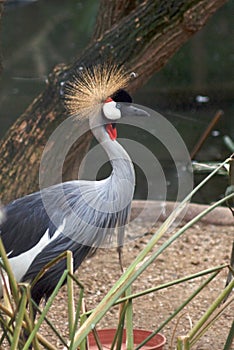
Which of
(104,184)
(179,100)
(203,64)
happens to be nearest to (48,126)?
(104,184)

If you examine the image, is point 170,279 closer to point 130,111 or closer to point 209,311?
point 130,111

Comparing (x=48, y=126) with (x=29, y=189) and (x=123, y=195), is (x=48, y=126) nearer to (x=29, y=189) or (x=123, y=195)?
(x=29, y=189)

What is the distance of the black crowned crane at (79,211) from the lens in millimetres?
2615

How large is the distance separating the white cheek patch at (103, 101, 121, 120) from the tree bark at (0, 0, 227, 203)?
0.53 m

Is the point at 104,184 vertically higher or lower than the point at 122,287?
lower

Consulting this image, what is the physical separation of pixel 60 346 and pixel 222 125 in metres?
4.44

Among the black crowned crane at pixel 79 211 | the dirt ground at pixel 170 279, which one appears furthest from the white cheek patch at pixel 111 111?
the dirt ground at pixel 170 279

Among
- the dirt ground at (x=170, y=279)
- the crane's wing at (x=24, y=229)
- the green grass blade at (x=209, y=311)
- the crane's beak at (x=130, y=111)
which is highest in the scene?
the green grass blade at (x=209, y=311)

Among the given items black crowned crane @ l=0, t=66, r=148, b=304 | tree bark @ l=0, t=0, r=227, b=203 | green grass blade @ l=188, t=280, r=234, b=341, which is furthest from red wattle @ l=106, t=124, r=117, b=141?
green grass blade @ l=188, t=280, r=234, b=341

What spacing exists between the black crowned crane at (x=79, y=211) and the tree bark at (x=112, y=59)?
0.53 meters

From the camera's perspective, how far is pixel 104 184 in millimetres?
2725

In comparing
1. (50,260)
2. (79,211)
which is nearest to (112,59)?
(79,211)

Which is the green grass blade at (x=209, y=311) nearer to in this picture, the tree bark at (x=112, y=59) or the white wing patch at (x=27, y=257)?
the white wing patch at (x=27, y=257)

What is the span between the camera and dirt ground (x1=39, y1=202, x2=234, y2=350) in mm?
2750
